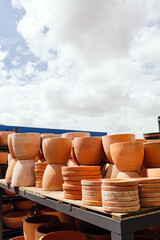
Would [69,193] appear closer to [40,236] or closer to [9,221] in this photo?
[40,236]

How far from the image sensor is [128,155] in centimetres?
171

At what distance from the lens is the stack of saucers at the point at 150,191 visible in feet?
4.64

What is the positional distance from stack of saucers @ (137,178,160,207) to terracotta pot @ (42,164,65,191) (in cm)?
99

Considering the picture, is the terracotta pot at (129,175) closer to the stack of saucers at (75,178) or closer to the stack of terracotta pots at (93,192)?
the stack of saucers at (75,178)

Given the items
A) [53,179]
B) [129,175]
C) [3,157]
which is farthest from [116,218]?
[3,157]

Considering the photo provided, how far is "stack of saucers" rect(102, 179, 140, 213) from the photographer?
4.27 feet

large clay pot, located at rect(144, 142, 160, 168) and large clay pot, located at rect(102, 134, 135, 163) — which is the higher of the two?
large clay pot, located at rect(102, 134, 135, 163)

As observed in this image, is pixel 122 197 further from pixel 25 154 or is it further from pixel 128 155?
pixel 25 154

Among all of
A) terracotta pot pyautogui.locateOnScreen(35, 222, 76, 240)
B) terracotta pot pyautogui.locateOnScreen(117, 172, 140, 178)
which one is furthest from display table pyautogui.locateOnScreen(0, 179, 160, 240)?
terracotta pot pyautogui.locateOnScreen(35, 222, 76, 240)

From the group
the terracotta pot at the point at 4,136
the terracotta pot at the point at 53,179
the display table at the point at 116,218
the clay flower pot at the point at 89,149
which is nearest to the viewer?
the display table at the point at 116,218

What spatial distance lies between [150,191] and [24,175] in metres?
1.65

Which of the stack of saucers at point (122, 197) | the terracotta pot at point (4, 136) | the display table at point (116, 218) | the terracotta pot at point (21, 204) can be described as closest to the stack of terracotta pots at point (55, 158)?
the display table at point (116, 218)

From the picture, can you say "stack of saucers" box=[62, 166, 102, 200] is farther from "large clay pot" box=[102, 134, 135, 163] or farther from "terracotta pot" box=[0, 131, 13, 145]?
"terracotta pot" box=[0, 131, 13, 145]

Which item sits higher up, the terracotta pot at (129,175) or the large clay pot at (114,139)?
the large clay pot at (114,139)
